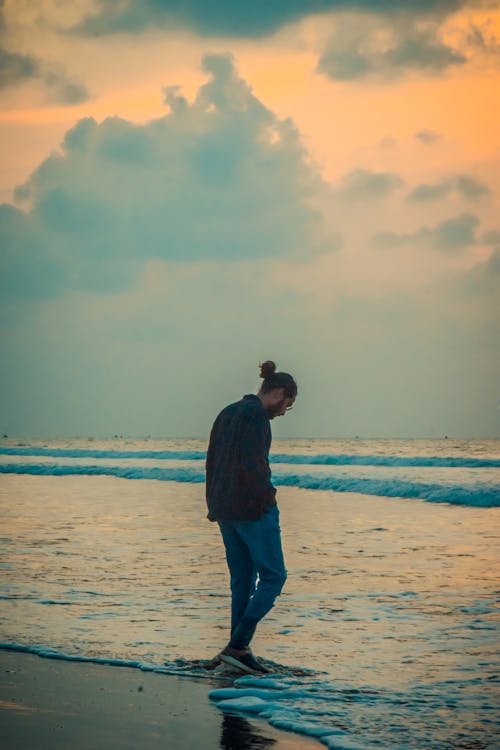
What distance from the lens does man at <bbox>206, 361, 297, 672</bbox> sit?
564 centimetres

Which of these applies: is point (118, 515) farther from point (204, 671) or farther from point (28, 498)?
point (204, 671)

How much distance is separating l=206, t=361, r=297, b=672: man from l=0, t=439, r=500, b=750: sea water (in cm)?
33

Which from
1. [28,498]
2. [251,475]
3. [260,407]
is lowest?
[28,498]

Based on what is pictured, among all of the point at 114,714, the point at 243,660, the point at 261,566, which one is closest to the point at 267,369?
the point at 261,566

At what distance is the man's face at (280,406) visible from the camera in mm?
5809

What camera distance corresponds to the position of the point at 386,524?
1490 centimetres

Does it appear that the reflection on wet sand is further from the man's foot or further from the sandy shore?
the man's foot

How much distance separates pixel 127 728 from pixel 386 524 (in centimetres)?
1081

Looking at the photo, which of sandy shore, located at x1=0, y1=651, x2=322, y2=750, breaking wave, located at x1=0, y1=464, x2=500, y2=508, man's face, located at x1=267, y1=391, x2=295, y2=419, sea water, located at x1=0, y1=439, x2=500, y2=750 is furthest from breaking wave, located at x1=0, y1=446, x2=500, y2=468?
sandy shore, located at x1=0, y1=651, x2=322, y2=750

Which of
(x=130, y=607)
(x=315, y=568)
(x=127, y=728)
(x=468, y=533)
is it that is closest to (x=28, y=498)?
(x=468, y=533)

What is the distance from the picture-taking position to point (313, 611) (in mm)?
7590

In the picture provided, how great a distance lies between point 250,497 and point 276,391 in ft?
2.05

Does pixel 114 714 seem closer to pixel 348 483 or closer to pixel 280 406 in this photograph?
pixel 280 406

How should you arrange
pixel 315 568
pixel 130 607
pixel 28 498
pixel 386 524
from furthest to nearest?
pixel 28 498 → pixel 386 524 → pixel 315 568 → pixel 130 607
